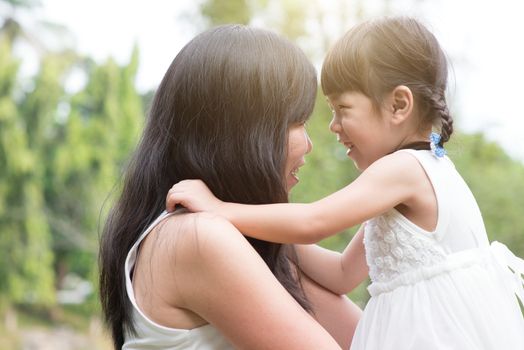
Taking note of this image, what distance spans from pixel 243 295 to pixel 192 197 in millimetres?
225

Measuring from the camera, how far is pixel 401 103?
5.95ft

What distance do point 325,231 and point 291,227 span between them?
0.08 metres

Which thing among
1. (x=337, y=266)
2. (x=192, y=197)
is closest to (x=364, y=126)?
(x=337, y=266)

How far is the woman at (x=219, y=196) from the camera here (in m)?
1.43

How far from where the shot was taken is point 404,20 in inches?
73.8

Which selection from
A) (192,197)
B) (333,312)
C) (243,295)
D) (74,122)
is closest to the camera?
(243,295)

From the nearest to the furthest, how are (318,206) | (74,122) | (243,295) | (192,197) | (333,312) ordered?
(243,295)
(192,197)
(318,206)
(333,312)
(74,122)

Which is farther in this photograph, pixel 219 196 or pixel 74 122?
pixel 74 122

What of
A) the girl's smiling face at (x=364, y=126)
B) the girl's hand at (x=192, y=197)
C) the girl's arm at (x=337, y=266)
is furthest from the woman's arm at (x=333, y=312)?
the girl's hand at (x=192, y=197)

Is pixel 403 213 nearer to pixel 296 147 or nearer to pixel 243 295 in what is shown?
pixel 296 147

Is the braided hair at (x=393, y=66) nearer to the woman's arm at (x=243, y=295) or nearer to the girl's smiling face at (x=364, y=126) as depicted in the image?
the girl's smiling face at (x=364, y=126)

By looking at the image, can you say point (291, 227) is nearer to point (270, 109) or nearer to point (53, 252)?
point (270, 109)

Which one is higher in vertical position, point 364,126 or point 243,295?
point 364,126

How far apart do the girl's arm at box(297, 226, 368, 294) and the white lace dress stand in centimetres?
14
